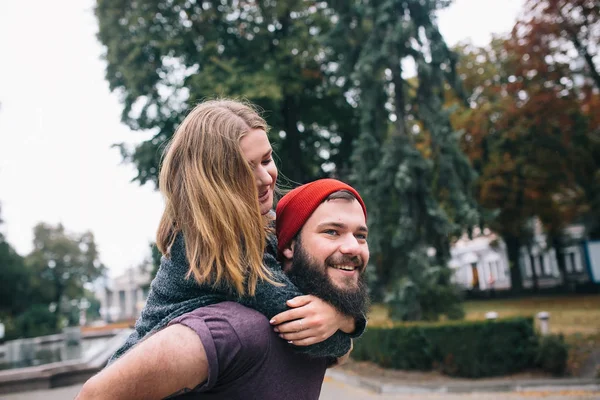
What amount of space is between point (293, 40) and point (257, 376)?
17.8 metres

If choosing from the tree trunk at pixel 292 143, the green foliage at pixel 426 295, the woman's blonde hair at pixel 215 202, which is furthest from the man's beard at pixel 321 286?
the tree trunk at pixel 292 143

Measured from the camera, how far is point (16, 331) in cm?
3809

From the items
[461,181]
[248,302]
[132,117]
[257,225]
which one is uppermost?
[132,117]

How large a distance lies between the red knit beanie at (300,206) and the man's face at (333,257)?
2 cm

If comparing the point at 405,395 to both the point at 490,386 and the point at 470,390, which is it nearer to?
the point at 470,390

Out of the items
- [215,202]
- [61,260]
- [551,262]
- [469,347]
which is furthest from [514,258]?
[61,260]

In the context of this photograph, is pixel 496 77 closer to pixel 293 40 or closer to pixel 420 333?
pixel 293 40

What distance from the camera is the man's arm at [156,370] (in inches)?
51.7

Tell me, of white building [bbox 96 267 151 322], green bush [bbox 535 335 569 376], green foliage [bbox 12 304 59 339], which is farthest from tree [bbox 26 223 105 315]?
green bush [bbox 535 335 569 376]

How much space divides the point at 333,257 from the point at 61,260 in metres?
60.7

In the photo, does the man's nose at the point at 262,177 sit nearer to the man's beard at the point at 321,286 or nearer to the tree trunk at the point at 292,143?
the man's beard at the point at 321,286

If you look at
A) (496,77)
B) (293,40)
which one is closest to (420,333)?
(293,40)

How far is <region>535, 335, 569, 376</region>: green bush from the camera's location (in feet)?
38.8

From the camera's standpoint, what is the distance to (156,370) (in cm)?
132
